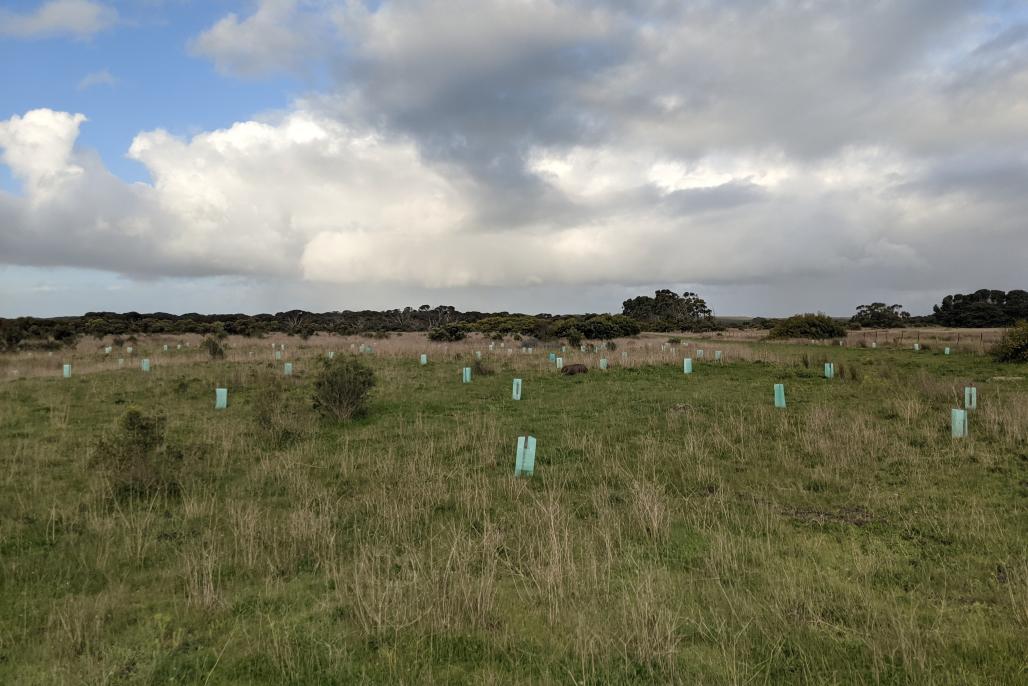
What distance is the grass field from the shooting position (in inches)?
153

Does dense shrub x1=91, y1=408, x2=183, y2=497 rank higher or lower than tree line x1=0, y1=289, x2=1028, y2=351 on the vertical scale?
lower

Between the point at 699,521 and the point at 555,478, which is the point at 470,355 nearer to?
the point at 555,478

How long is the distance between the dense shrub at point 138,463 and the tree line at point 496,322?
107 feet

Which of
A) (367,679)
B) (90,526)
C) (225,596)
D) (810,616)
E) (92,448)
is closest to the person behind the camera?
(367,679)

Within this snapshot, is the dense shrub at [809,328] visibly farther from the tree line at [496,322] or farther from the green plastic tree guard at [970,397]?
the green plastic tree guard at [970,397]

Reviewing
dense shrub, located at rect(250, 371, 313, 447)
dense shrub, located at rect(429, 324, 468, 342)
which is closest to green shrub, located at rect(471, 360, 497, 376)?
dense shrub, located at rect(250, 371, 313, 447)

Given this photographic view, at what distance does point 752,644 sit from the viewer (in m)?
4.00

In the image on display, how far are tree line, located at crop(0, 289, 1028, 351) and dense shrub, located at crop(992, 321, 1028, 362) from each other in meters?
23.7

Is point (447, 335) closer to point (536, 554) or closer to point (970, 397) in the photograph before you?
point (970, 397)

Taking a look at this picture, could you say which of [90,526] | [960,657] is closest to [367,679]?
[960,657]

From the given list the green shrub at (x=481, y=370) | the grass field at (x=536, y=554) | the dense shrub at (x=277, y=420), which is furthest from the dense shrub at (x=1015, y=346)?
the dense shrub at (x=277, y=420)

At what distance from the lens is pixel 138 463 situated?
8195 millimetres

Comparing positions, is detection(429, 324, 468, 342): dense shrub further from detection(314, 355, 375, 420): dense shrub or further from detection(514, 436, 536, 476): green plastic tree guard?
detection(514, 436, 536, 476): green plastic tree guard

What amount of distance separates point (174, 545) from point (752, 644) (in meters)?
5.94
